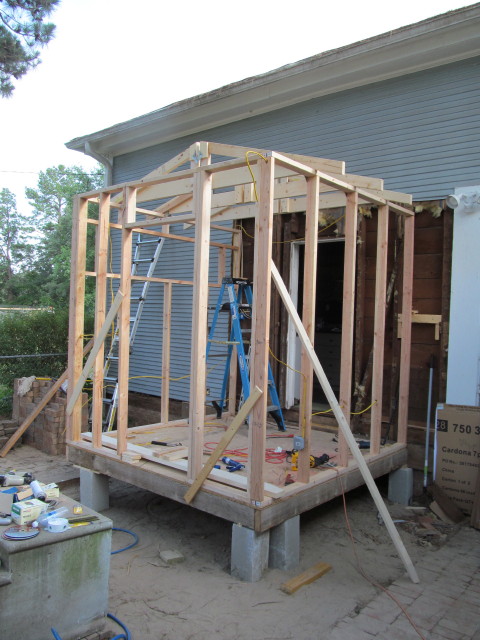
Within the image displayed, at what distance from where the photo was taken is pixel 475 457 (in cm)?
484

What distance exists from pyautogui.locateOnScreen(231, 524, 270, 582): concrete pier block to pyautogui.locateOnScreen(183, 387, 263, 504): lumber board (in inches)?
16.7

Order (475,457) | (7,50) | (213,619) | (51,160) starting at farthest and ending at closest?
(51,160)
(7,50)
(475,457)
(213,619)

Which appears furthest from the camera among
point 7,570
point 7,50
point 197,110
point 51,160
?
point 51,160

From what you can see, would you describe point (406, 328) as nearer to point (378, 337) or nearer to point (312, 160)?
point (378, 337)

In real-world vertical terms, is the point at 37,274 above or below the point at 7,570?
above

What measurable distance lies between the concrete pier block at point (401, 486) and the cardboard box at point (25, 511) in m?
3.80

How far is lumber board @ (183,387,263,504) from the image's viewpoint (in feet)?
11.1

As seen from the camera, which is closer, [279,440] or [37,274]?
[279,440]

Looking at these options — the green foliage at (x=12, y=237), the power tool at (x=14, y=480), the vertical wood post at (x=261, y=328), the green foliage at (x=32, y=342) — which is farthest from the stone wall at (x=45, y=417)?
the green foliage at (x=12, y=237)

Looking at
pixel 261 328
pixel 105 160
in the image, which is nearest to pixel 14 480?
pixel 261 328

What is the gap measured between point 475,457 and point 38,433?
5.58 metres

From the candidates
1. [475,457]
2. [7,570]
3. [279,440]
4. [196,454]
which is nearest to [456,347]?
[475,457]

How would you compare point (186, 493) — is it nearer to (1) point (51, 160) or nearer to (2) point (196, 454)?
(2) point (196, 454)

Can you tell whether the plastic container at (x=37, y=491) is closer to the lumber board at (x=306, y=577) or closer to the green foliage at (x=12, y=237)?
the lumber board at (x=306, y=577)
